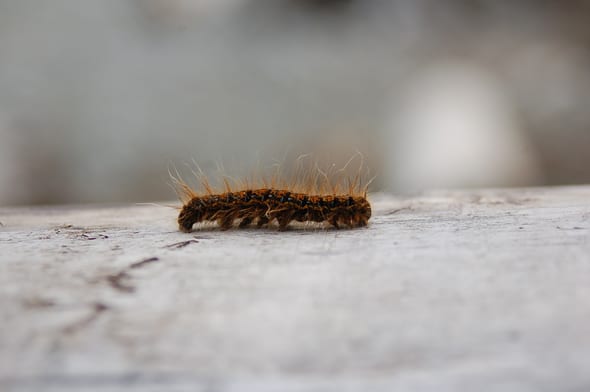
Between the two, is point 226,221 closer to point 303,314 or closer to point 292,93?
point 303,314

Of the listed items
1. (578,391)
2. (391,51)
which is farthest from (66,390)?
(391,51)

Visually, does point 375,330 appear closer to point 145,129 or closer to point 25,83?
point 145,129

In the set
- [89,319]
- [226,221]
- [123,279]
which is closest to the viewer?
[89,319]

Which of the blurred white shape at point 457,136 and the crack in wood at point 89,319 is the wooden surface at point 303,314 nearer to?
the crack in wood at point 89,319

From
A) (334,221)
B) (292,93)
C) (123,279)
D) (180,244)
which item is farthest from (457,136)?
(123,279)

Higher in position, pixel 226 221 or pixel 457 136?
pixel 457 136

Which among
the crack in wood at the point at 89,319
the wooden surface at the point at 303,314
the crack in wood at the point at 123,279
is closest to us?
the wooden surface at the point at 303,314

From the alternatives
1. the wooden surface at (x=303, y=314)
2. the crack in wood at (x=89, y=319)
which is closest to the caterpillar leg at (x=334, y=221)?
the wooden surface at (x=303, y=314)
